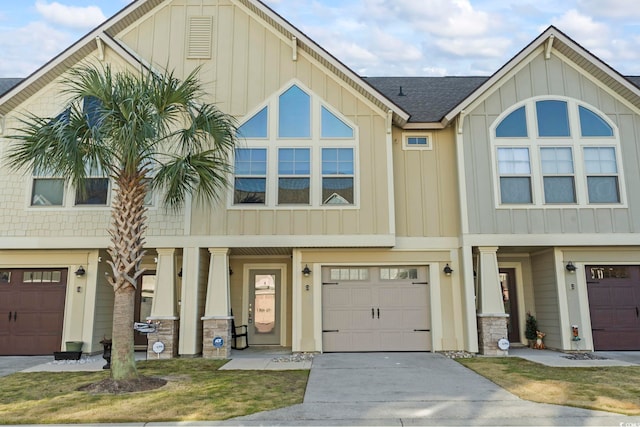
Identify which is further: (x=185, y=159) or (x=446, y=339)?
(x=446, y=339)

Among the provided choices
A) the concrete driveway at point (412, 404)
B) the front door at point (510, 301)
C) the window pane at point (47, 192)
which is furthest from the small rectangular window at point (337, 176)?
the window pane at point (47, 192)

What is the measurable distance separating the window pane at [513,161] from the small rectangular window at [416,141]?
5.94 ft

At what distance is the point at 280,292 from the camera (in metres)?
13.2

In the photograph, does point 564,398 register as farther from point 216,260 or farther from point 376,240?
point 216,260

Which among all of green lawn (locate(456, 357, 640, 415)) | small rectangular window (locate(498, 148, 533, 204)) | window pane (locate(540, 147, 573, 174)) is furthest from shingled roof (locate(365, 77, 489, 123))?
green lawn (locate(456, 357, 640, 415))

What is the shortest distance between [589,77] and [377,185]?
6.28 meters

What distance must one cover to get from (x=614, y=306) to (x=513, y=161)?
445 cm

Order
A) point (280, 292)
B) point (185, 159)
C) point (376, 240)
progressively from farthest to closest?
point (280, 292) → point (376, 240) → point (185, 159)

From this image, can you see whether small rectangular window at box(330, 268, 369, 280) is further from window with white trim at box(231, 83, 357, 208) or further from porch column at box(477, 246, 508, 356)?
porch column at box(477, 246, 508, 356)

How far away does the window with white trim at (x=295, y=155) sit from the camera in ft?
37.3

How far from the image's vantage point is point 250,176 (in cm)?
1148

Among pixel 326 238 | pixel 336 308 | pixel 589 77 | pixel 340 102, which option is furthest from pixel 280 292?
pixel 589 77

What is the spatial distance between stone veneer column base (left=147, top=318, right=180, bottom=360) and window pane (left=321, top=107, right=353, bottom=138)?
235 inches

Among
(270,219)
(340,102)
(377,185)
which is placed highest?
(340,102)
